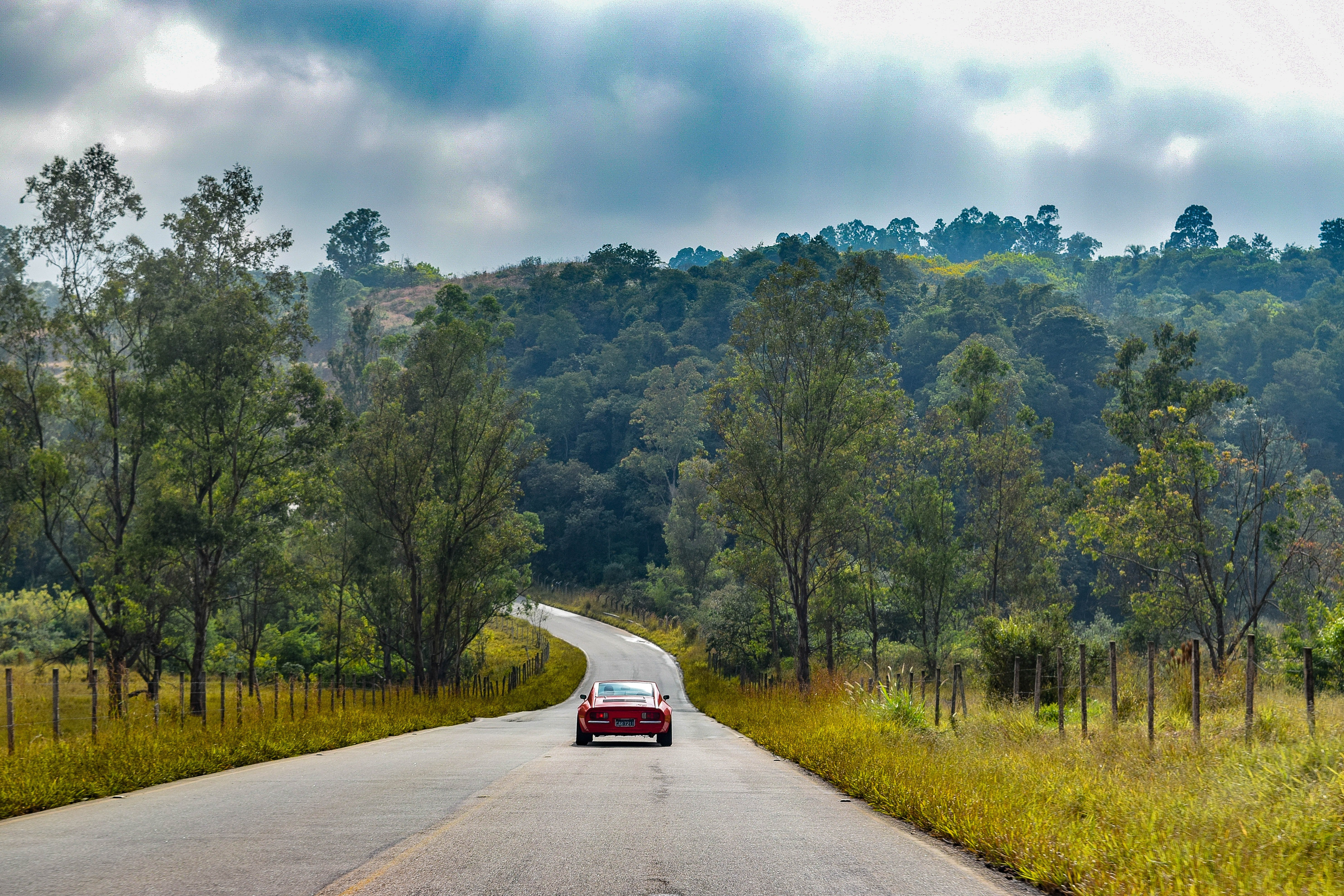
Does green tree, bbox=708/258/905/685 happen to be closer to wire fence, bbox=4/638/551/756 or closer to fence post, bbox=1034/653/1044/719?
wire fence, bbox=4/638/551/756

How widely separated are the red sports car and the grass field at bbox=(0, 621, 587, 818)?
4.83 metres

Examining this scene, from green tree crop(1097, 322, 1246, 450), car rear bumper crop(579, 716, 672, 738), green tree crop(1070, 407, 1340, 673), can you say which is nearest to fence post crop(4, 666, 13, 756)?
car rear bumper crop(579, 716, 672, 738)

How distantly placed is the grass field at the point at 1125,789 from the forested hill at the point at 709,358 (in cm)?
6909

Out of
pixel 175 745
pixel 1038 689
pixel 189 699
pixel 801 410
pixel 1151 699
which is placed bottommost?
pixel 189 699

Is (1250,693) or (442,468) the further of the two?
(442,468)

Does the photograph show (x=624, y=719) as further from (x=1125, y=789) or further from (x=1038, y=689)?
(x=1125, y=789)

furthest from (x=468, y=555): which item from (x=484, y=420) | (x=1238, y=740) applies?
(x=1238, y=740)

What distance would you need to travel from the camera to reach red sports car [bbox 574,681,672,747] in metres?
21.3

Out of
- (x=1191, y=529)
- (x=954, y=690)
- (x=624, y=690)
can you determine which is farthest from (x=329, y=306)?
(x=954, y=690)

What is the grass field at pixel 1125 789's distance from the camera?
683 cm

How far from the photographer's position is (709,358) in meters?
117

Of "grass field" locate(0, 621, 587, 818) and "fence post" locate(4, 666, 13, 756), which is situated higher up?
"fence post" locate(4, 666, 13, 756)

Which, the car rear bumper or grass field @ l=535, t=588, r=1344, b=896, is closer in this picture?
grass field @ l=535, t=588, r=1344, b=896

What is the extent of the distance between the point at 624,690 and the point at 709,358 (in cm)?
9543
